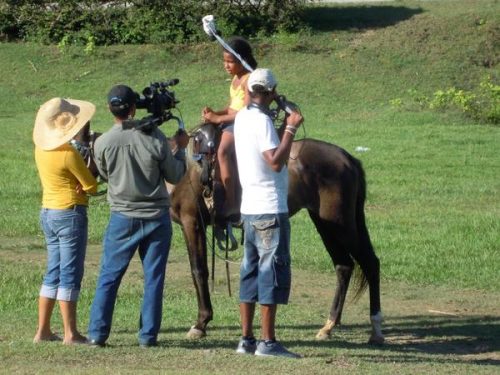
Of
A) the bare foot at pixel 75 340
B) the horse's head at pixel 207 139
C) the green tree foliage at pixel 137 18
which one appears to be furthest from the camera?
the green tree foliage at pixel 137 18

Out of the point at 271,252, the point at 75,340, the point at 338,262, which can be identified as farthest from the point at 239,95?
the point at 75,340

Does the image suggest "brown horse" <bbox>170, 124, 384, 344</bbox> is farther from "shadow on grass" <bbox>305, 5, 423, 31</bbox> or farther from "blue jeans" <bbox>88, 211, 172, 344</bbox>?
"shadow on grass" <bbox>305, 5, 423, 31</bbox>

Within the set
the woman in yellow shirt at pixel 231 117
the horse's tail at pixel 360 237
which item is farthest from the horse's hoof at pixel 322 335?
the woman in yellow shirt at pixel 231 117

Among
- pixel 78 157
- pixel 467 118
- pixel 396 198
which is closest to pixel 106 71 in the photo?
pixel 467 118

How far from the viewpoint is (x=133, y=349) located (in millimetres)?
7789

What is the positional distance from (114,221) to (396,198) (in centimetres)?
878

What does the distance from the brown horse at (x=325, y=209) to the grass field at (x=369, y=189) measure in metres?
0.39

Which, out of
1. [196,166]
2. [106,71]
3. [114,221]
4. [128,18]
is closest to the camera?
[114,221]

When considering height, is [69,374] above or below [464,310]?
above

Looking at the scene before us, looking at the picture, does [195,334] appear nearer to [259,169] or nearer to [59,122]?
[259,169]

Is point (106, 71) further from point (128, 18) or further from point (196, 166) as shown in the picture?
point (196, 166)

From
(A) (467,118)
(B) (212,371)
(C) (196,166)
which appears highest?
(C) (196,166)

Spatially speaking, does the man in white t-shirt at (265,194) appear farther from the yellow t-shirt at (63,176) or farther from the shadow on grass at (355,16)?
the shadow on grass at (355,16)

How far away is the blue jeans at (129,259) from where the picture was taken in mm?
7672
